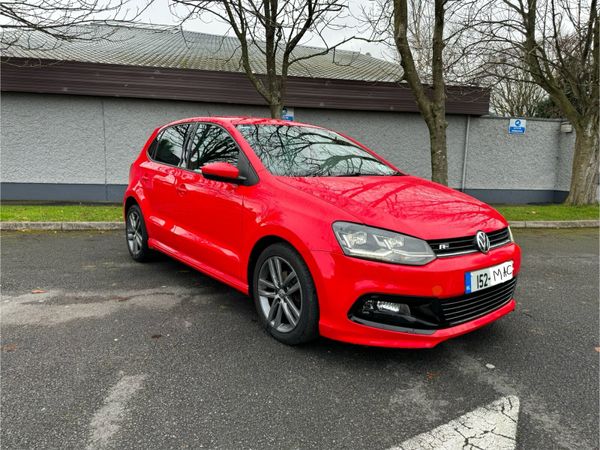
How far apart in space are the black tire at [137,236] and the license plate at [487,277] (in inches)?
142

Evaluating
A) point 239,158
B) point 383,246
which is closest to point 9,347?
point 239,158

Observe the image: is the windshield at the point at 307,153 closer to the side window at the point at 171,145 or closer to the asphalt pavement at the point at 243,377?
the side window at the point at 171,145

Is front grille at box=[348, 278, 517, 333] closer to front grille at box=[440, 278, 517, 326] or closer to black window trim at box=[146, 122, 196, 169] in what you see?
front grille at box=[440, 278, 517, 326]

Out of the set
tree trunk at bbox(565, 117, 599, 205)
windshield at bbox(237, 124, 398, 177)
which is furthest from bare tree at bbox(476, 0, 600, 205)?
windshield at bbox(237, 124, 398, 177)

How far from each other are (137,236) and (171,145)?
128cm

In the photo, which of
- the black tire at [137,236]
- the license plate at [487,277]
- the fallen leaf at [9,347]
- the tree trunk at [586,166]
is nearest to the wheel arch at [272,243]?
the license plate at [487,277]

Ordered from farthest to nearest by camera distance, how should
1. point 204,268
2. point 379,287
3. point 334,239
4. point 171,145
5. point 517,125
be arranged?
point 517,125
point 171,145
point 204,268
point 334,239
point 379,287

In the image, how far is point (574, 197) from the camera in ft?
37.6

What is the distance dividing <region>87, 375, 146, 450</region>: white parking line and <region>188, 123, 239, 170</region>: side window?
180 cm

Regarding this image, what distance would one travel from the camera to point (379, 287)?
2482mm

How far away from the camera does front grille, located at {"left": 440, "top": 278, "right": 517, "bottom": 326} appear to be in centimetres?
256

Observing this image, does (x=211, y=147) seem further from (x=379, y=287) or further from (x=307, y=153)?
(x=379, y=287)

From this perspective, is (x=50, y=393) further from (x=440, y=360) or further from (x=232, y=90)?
(x=232, y=90)

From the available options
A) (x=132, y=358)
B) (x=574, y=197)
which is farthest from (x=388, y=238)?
(x=574, y=197)
